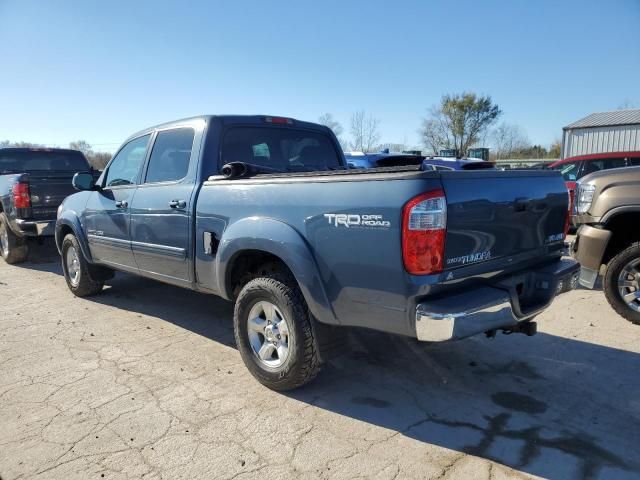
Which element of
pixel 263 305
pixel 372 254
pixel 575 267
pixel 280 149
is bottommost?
pixel 263 305

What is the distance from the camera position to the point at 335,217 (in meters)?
2.82

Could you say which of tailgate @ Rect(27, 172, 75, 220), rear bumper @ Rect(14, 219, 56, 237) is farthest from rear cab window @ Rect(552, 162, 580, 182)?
rear bumper @ Rect(14, 219, 56, 237)

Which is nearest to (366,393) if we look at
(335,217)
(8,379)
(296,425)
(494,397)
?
(296,425)

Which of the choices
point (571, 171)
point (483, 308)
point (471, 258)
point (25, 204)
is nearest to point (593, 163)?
point (571, 171)

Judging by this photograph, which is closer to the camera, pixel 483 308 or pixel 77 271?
pixel 483 308

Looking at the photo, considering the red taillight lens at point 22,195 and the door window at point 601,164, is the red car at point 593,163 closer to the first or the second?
the door window at point 601,164

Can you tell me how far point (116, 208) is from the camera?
4.93 metres

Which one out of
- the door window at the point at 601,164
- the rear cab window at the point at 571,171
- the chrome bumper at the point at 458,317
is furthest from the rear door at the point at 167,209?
the door window at the point at 601,164

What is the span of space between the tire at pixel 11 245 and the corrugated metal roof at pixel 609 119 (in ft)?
92.4

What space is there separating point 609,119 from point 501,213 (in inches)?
1148

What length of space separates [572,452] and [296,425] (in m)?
1.63

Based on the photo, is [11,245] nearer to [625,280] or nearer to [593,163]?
[625,280]

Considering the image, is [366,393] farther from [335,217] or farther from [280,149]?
[280,149]

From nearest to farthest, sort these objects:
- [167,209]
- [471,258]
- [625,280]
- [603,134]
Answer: [471,258] < [167,209] < [625,280] < [603,134]
